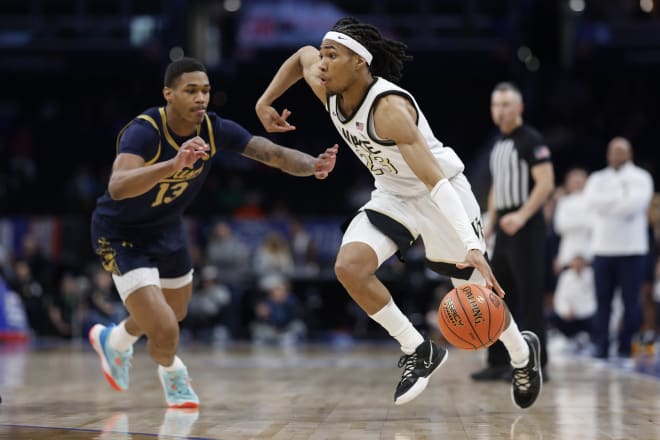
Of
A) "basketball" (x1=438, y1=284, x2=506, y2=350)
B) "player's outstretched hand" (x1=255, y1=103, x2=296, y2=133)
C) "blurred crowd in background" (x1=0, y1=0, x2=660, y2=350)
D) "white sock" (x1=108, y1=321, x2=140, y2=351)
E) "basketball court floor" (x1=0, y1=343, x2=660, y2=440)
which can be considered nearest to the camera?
"basketball court floor" (x1=0, y1=343, x2=660, y2=440)

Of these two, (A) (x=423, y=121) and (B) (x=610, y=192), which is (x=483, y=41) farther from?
(A) (x=423, y=121)

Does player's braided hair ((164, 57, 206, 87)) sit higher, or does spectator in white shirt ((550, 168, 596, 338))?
player's braided hair ((164, 57, 206, 87))

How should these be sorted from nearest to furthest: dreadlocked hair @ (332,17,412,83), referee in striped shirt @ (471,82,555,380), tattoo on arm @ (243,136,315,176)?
dreadlocked hair @ (332,17,412,83)
tattoo on arm @ (243,136,315,176)
referee in striped shirt @ (471,82,555,380)

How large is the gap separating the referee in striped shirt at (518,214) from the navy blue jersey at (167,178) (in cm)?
230

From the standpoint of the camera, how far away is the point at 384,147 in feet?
15.1

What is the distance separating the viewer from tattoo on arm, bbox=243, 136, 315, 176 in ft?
17.1

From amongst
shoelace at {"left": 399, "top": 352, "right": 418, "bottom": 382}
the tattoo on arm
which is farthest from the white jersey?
shoelace at {"left": 399, "top": 352, "right": 418, "bottom": 382}

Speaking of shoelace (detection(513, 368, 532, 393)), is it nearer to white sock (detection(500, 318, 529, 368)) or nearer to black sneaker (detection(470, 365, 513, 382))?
white sock (detection(500, 318, 529, 368))

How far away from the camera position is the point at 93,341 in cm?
604

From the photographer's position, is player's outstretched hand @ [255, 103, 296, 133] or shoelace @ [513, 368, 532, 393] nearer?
shoelace @ [513, 368, 532, 393]

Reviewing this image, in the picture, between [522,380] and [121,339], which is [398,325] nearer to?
[522,380]

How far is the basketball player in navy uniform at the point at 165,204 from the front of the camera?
5.13 metres

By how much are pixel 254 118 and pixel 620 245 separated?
13.7m

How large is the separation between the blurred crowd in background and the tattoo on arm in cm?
723
